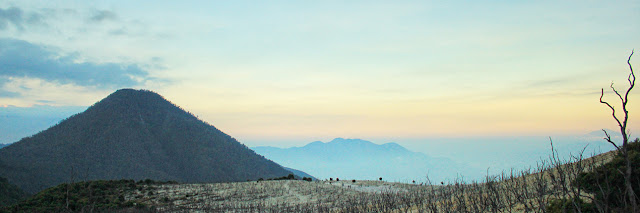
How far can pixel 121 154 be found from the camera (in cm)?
16100

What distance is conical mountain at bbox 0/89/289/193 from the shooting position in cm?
13012

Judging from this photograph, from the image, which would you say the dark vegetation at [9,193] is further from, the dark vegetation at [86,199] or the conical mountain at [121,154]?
the dark vegetation at [86,199]

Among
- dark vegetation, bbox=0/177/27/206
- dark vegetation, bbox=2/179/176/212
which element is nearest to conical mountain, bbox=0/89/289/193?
dark vegetation, bbox=0/177/27/206

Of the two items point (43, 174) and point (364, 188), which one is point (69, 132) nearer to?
point (43, 174)

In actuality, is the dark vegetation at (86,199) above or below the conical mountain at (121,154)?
below

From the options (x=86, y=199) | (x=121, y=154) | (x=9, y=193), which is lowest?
(x=9, y=193)

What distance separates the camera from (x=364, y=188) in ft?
148

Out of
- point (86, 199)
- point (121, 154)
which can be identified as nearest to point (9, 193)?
point (121, 154)

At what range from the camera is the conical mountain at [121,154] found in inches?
5123

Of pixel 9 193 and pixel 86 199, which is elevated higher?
pixel 86 199

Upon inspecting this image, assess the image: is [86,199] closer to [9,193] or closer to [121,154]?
[9,193]

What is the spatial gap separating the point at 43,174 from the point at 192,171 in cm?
5486

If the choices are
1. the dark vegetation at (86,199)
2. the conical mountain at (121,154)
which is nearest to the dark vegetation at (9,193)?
the conical mountain at (121,154)

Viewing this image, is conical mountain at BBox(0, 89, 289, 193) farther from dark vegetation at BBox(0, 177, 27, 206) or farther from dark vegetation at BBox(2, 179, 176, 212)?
dark vegetation at BBox(2, 179, 176, 212)
